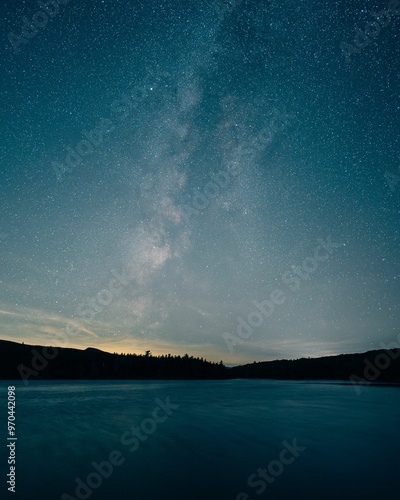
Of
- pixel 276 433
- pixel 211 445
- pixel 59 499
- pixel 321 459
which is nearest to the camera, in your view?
pixel 59 499

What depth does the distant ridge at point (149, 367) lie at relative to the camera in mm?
136000

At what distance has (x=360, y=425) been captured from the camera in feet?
98.4

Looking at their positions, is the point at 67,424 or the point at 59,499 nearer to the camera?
the point at 59,499

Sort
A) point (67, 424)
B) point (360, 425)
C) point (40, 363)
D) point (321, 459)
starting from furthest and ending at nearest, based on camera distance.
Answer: point (40, 363) → point (360, 425) → point (67, 424) → point (321, 459)

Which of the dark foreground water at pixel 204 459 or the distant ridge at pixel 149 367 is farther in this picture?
the distant ridge at pixel 149 367

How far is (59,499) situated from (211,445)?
11.1m

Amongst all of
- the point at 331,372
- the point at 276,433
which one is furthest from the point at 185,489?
the point at 331,372

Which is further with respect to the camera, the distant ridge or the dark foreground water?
the distant ridge

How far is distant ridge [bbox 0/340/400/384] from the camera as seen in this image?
136 m

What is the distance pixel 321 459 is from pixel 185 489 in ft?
28.1

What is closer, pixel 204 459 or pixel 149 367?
pixel 204 459

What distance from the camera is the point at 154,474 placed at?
14.4 meters

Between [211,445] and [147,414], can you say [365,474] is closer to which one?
[211,445]

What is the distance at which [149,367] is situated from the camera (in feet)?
519
